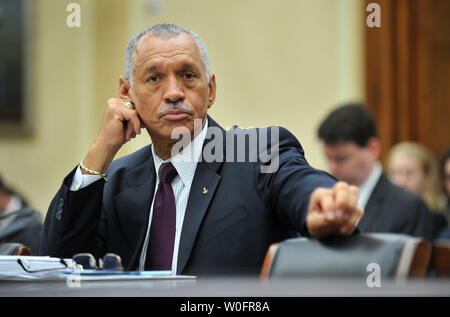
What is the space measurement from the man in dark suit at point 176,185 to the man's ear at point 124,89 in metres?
0.03

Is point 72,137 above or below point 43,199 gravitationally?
above

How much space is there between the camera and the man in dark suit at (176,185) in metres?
2.49

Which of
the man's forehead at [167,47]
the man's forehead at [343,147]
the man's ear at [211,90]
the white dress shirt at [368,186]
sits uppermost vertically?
the man's forehead at [167,47]

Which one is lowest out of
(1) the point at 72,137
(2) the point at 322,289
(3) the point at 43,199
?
(3) the point at 43,199

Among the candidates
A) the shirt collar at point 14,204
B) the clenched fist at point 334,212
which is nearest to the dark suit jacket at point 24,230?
the clenched fist at point 334,212

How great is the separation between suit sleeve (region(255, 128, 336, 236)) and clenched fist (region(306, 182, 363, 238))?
167mm

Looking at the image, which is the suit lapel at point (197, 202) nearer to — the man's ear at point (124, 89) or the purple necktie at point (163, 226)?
the purple necktie at point (163, 226)

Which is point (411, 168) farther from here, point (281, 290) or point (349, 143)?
point (281, 290)

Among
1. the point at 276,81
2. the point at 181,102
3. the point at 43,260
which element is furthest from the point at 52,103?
the point at 43,260

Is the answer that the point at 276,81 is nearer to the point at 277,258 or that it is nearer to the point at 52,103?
the point at 52,103

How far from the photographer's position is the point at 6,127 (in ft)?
25.7

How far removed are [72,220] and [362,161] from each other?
2.53 metres

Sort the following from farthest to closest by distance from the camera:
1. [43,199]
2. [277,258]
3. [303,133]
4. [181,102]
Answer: [43,199], [303,133], [181,102], [277,258]

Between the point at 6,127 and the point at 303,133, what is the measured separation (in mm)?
2983
